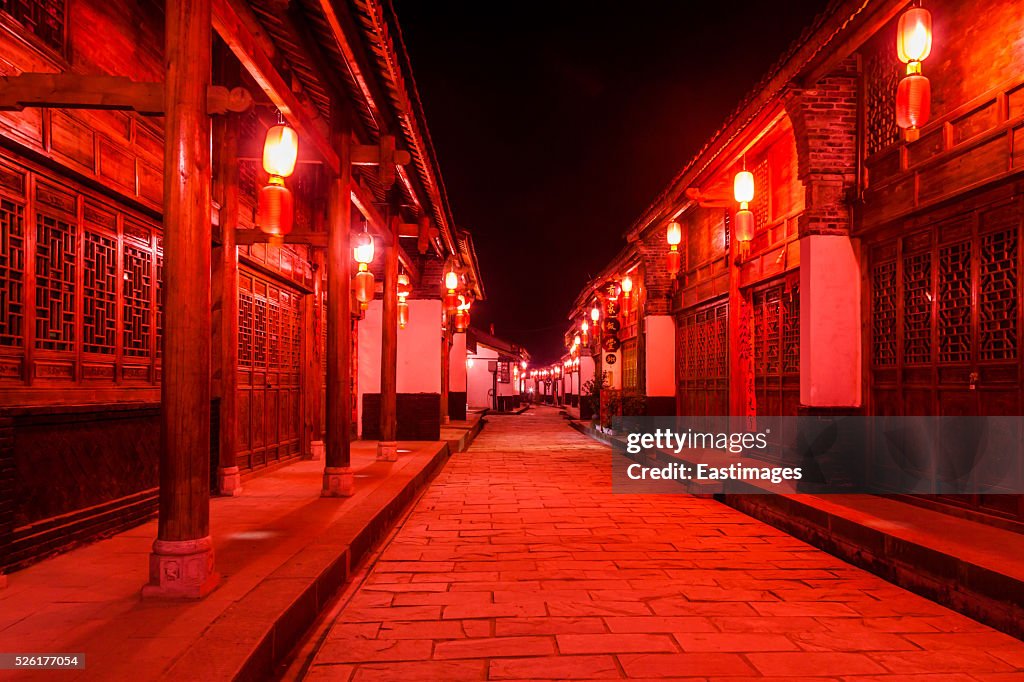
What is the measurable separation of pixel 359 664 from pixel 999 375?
668 centimetres

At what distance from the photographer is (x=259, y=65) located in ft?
21.8

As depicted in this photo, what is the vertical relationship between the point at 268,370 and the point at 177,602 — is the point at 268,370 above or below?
above

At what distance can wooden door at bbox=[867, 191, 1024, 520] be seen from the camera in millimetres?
6984

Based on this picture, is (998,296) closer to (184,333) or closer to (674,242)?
(184,333)

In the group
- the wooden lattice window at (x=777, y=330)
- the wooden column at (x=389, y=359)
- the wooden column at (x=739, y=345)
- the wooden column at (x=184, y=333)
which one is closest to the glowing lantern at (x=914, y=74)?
the wooden lattice window at (x=777, y=330)

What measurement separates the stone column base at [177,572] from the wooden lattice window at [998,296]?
7.47 m

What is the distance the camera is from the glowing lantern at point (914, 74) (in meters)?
6.16

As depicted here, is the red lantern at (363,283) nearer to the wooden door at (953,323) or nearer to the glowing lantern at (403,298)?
the glowing lantern at (403,298)

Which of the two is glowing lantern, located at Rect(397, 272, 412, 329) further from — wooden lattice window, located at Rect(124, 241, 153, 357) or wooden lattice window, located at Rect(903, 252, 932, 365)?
wooden lattice window, located at Rect(903, 252, 932, 365)

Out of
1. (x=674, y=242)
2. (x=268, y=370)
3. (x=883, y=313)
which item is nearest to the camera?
(x=883, y=313)

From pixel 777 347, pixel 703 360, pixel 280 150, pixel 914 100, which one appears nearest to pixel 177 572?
pixel 280 150

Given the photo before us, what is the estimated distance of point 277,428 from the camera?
11383mm

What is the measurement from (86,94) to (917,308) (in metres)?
8.61

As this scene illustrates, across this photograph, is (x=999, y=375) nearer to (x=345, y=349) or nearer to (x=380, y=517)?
(x=380, y=517)
